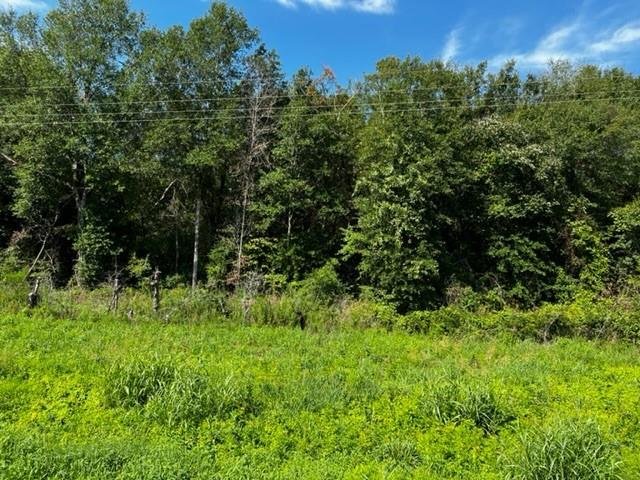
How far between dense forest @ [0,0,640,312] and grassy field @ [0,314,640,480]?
6941 mm

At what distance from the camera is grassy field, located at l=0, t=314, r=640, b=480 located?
3943 millimetres

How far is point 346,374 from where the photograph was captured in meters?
7.03

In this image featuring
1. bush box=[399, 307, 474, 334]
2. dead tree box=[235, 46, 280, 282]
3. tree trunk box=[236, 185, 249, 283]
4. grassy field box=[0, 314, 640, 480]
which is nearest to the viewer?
grassy field box=[0, 314, 640, 480]

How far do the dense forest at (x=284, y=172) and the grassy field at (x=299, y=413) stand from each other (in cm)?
694

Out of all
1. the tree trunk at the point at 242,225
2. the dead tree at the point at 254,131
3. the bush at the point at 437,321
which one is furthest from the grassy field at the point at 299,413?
the dead tree at the point at 254,131

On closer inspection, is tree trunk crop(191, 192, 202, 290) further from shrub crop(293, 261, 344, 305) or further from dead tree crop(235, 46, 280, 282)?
shrub crop(293, 261, 344, 305)

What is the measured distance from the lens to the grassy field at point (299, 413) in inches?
155

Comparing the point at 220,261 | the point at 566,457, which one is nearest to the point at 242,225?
the point at 220,261

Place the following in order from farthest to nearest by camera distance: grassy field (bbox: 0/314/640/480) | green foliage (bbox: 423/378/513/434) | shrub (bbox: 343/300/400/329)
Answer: shrub (bbox: 343/300/400/329), green foliage (bbox: 423/378/513/434), grassy field (bbox: 0/314/640/480)

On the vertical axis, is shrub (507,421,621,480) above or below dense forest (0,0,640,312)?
below

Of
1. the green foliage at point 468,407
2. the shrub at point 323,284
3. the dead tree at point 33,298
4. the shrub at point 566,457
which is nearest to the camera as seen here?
the shrub at point 566,457

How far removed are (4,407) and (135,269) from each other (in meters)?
11.1

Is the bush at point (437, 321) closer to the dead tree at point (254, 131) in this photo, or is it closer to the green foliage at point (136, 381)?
the green foliage at point (136, 381)

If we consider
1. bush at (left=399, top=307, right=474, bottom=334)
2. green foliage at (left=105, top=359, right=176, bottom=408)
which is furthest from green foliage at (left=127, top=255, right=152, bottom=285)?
green foliage at (left=105, top=359, right=176, bottom=408)
